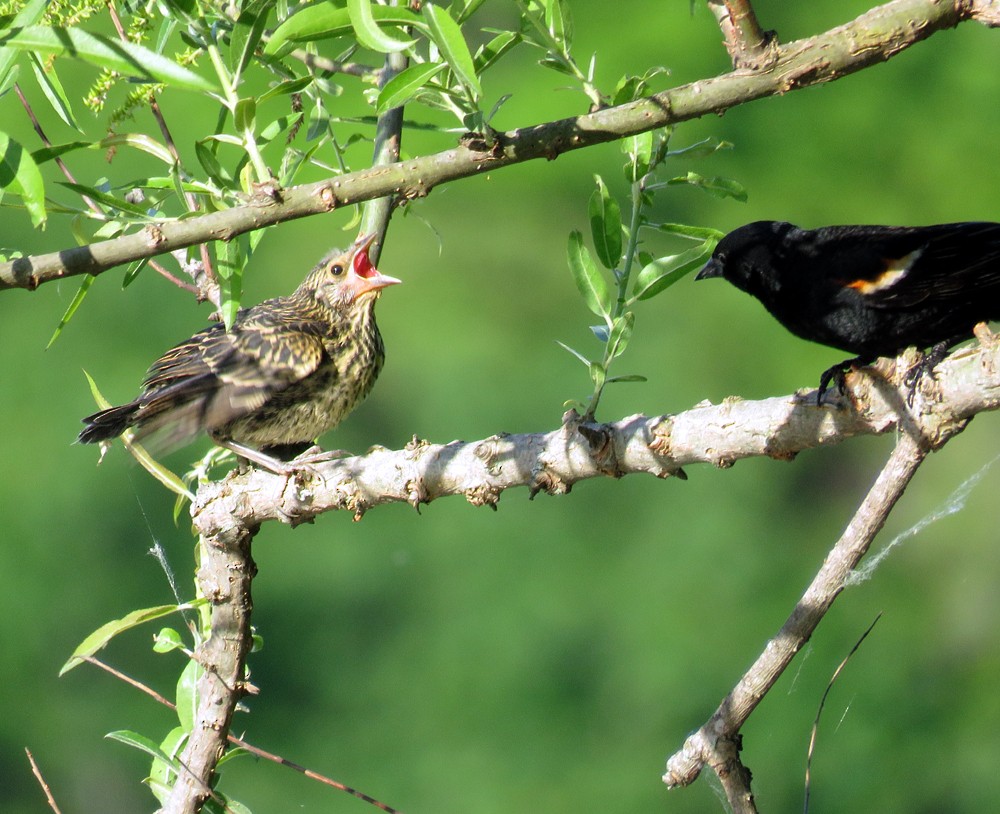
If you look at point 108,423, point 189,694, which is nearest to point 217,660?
point 189,694

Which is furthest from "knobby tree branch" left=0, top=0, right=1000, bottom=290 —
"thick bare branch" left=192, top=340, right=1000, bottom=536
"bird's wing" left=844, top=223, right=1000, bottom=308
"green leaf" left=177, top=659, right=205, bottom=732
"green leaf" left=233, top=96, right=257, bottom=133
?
"green leaf" left=177, top=659, right=205, bottom=732

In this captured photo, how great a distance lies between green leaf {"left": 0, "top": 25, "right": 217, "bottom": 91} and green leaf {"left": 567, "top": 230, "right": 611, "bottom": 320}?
874 mm

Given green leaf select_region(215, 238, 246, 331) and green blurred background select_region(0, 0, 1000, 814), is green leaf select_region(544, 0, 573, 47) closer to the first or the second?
green leaf select_region(215, 238, 246, 331)

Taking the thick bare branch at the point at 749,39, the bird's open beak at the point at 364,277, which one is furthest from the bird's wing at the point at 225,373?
the thick bare branch at the point at 749,39

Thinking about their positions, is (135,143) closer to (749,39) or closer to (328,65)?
(328,65)

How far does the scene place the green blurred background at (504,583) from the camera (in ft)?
17.1

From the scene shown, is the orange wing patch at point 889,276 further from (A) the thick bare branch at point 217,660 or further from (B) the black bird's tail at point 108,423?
(B) the black bird's tail at point 108,423

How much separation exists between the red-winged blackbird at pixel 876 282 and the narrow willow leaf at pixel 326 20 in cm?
117

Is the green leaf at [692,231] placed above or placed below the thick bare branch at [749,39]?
above

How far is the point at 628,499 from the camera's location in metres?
5.65

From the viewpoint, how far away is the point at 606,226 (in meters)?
1.87

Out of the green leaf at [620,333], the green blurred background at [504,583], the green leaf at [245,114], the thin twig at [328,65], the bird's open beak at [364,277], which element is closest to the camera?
the green leaf at [245,114]

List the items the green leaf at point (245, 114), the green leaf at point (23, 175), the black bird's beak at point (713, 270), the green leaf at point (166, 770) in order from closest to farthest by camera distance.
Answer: the green leaf at point (23, 175), the green leaf at point (245, 114), the green leaf at point (166, 770), the black bird's beak at point (713, 270)

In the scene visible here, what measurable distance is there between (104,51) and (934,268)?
1.85 m
